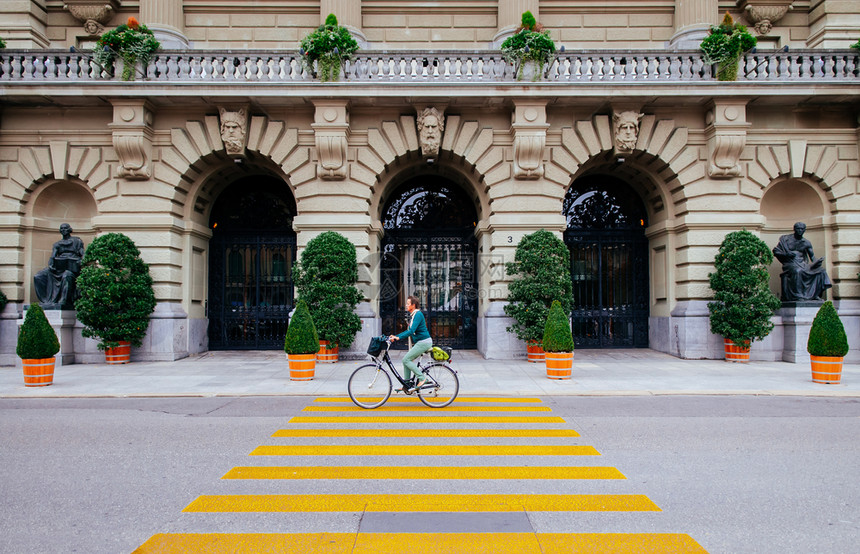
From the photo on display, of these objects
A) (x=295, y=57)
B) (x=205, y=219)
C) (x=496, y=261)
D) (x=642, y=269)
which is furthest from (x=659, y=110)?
(x=205, y=219)

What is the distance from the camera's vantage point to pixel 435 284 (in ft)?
64.5

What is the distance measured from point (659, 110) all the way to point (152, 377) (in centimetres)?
1691

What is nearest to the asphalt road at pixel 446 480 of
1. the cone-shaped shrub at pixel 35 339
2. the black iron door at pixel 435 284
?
the cone-shaped shrub at pixel 35 339

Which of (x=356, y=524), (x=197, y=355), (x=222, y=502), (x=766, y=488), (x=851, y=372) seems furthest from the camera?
(x=197, y=355)

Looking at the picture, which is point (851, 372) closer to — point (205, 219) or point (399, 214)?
point (399, 214)

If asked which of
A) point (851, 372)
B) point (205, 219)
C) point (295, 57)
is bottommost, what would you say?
point (851, 372)

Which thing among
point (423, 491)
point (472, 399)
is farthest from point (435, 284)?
point (423, 491)

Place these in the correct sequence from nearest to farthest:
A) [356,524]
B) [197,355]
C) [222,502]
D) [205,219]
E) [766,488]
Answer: [356,524], [222,502], [766,488], [197,355], [205,219]

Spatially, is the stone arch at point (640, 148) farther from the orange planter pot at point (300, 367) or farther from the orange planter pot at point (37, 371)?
the orange planter pot at point (37, 371)

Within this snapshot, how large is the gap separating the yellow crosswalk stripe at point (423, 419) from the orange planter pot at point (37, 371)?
7.06 meters

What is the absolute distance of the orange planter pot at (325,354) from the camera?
15.6 meters

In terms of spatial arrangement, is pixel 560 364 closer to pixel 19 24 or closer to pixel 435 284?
pixel 435 284

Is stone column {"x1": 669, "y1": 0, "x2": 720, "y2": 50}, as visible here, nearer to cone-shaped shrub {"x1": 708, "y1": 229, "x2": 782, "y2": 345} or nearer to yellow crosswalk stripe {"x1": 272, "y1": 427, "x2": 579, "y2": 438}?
cone-shaped shrub {"x1": 708, "y1": 229, "x2": 782, "y2": 345}

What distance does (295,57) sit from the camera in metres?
16.4
